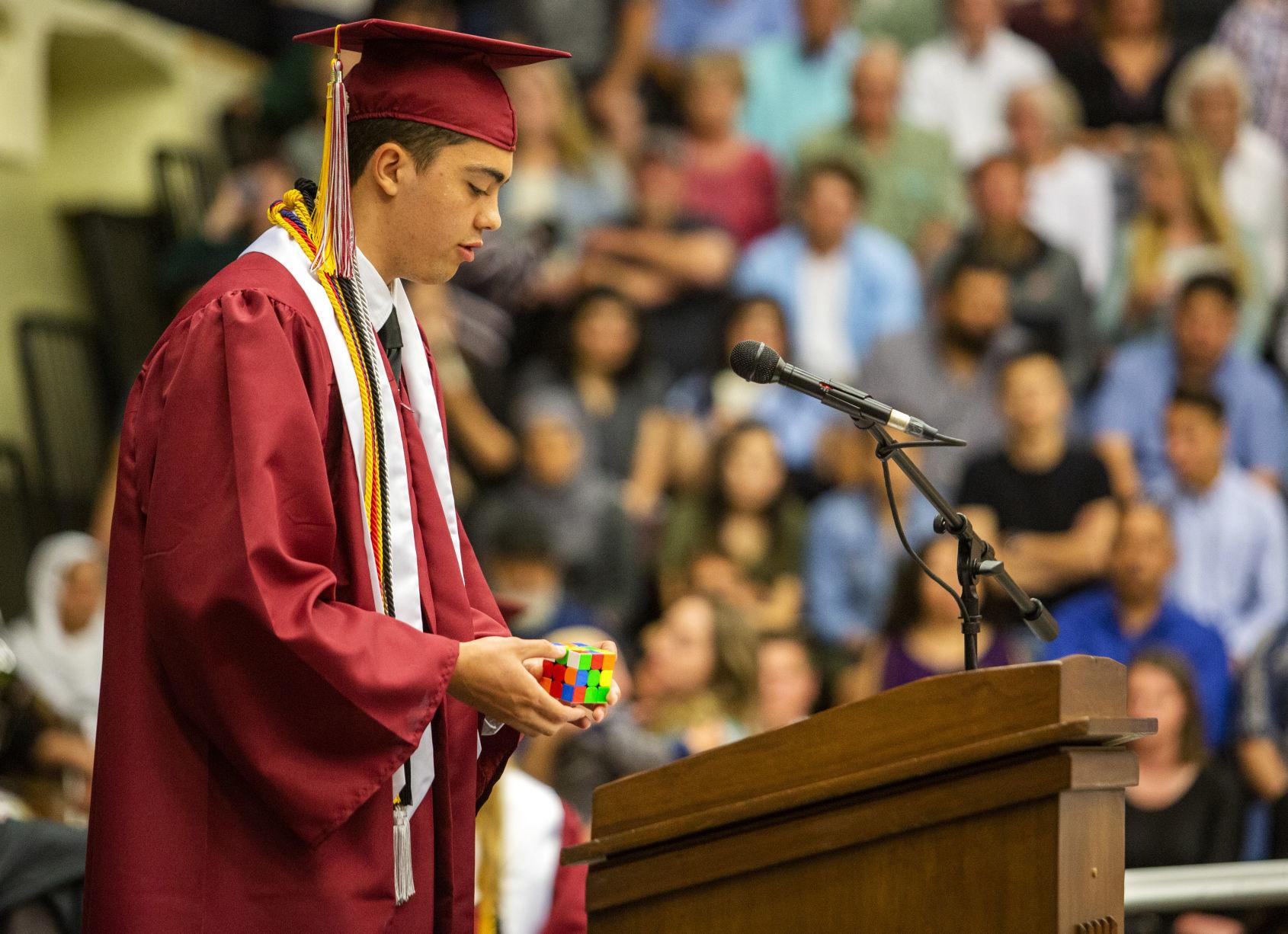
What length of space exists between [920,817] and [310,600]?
28.3 inches

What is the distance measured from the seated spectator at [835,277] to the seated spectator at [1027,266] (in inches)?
10.1

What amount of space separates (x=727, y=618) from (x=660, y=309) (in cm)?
195

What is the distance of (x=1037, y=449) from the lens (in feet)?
19.3

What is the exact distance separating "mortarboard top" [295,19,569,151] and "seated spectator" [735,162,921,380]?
4353 mm

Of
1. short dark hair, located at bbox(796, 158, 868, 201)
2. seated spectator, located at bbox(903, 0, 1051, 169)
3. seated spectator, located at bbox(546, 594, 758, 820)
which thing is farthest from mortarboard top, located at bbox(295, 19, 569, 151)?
seated spectator, located at bbox(903, 0, 1051, 169)

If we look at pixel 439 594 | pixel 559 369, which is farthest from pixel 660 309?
pixel 439 594

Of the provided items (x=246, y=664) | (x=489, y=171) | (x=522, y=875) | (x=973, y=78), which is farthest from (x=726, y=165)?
(x=246, y=664)

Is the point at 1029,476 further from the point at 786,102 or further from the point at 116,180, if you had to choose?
the point at 116,180

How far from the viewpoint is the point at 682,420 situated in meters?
6.52

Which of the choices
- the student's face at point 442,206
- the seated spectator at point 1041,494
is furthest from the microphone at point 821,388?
the seated spectator at point 1041,494

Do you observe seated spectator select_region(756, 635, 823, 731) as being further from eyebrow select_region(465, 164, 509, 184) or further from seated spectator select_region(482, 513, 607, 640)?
eyebrow select_region(465, 164, 509, 184)

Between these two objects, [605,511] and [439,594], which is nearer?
[439,594]

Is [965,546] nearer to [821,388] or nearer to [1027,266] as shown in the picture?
[821,388]

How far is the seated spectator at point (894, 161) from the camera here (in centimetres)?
666
